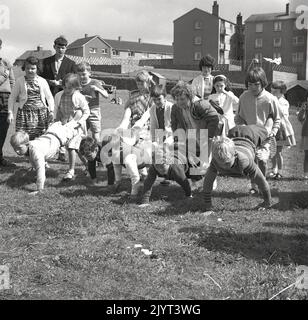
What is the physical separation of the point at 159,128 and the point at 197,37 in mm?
55221

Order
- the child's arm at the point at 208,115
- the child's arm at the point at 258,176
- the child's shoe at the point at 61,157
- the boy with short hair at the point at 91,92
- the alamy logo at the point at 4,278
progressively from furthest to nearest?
1. the child's shoe at the point at 61,157
2. the boy with short hair at the point at 91,92
3. the child's arm at the point at 208,115
4. the child's arm at the point at 258,176
5. the alamy logo at the point at 4,278

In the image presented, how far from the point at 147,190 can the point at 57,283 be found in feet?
9.74

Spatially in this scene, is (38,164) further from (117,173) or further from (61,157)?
(61,157)

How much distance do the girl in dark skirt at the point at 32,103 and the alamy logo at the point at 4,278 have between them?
16.7 ft

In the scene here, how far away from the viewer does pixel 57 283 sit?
4.19 m

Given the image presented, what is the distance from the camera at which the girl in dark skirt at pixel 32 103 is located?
355 inches

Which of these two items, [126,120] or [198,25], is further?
[198,25]

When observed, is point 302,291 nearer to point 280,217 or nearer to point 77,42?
point 280,217

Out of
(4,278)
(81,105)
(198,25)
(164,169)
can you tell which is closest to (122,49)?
(198,25)

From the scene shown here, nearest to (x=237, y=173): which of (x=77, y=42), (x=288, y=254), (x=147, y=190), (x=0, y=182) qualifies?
(x=147, y=190)

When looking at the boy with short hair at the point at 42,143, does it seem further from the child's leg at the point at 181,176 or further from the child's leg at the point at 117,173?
the child's leg at the point at 181,176

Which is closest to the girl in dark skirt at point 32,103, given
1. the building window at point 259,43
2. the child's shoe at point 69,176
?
the child's shoe at point 69,176

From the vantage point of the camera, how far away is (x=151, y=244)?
207 inches
